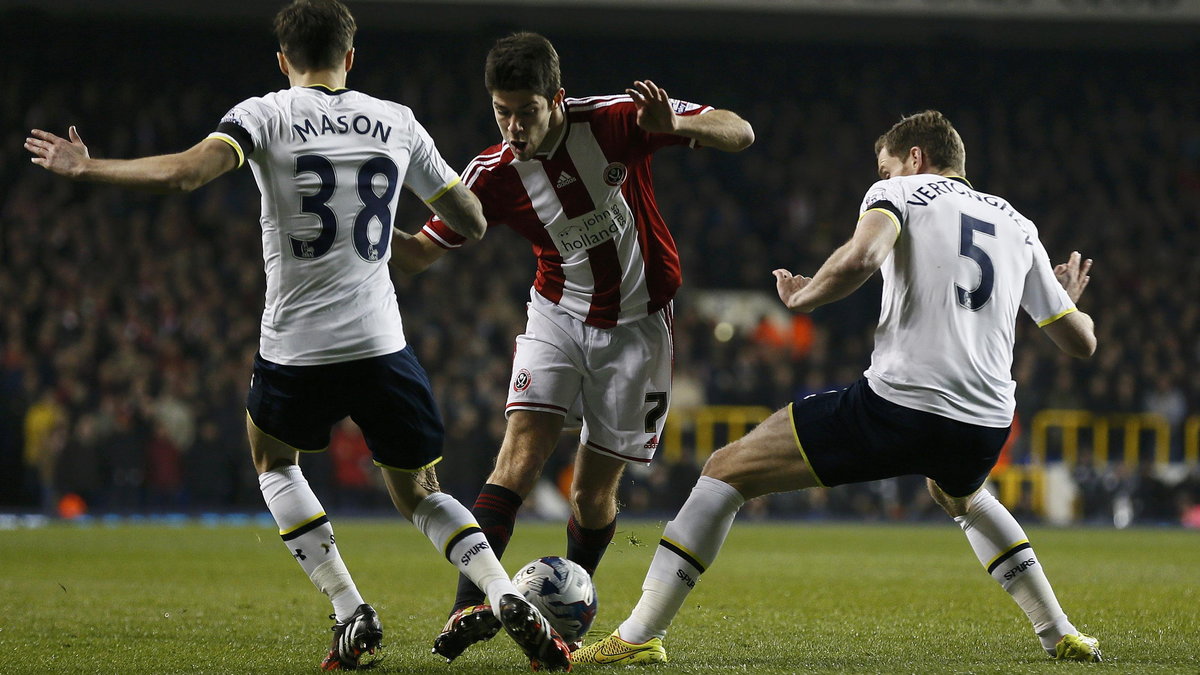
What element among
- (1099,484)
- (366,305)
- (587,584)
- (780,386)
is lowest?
(1099,484)

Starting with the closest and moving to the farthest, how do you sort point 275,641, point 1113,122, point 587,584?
point 587,584 < point 275,641 < point 1113,122

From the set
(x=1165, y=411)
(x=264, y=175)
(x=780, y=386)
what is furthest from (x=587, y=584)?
(x=1165, y=411)

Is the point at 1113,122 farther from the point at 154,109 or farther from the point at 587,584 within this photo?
the point at 587,584

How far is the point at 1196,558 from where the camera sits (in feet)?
38.7

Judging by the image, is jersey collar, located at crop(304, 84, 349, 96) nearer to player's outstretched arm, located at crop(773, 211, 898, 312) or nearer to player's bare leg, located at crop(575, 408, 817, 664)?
player's outstretched arm, located at crop(773, 211, 898, 312)

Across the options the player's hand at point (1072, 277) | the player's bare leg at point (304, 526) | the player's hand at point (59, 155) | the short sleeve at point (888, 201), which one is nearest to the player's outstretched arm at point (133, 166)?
the player's hand at point (59, 155)

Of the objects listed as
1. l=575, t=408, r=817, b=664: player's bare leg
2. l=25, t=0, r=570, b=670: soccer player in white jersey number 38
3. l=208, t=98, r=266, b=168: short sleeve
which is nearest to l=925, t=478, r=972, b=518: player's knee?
l=575, t=408, r=817, b=664: player's bare leg

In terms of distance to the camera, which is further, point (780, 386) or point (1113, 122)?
point (1113, 122)

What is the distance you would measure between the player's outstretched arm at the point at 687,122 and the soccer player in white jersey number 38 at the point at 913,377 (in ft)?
1.82

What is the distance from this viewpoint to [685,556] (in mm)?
5102

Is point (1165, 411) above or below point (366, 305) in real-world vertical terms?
below

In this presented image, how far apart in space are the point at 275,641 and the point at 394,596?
2.25 meters

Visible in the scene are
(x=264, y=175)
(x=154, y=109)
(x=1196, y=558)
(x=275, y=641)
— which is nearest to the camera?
(x=264, y=175)

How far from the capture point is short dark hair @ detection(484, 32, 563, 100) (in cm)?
507
